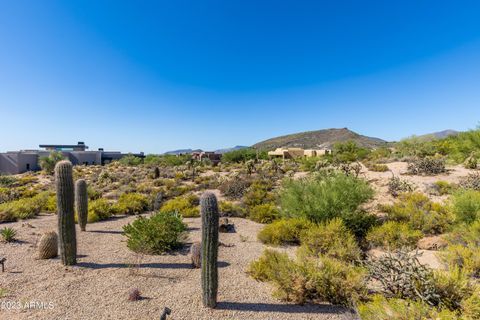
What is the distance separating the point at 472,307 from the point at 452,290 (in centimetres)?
40

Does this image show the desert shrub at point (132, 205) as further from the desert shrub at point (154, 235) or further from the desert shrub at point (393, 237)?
the desert shrub at point (393, 237)

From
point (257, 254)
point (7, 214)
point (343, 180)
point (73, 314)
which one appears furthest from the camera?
point (7, 214)

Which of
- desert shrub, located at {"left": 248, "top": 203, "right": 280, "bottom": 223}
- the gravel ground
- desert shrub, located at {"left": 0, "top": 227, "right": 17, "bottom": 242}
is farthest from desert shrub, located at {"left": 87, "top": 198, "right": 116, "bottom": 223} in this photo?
desert shrub, located at {"left": 248, "top": 203, "right": 280, "bottom": 223}

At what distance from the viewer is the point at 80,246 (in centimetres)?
700

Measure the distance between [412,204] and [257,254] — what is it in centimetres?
658

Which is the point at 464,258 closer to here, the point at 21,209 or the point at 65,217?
the point at 65,217

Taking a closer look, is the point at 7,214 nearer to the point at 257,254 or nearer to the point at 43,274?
the point at 43,274

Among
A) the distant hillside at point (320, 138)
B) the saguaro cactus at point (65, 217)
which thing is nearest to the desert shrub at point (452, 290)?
the saguaro cactus at point (65, 217)

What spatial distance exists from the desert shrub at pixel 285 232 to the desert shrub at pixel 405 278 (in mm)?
2824

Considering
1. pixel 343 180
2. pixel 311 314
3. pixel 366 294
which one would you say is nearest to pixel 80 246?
pixel 311 314

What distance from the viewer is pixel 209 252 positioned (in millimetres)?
4121

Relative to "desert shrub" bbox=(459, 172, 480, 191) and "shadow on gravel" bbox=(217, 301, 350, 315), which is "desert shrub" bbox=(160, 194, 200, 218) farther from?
"desert shrub" bbox=(459, 172, 480, 191)

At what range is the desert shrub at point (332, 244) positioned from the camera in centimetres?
557

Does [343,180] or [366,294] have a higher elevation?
[343,180]
